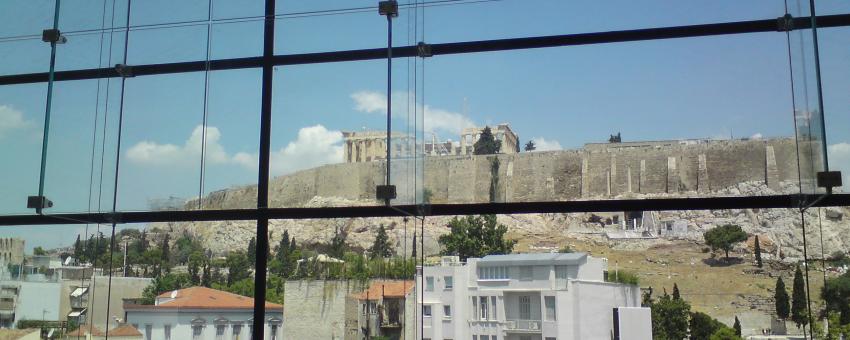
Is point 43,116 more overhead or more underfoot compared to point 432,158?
more overhead

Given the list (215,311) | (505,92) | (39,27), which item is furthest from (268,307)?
(39,27)

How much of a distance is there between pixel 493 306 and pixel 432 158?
0.68 m

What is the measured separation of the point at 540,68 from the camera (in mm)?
3352

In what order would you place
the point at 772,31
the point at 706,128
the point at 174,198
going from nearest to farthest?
the point at 772,31, the point at 706,128, the point at 174,198

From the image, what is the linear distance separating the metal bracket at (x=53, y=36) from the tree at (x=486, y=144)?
→ 198cm

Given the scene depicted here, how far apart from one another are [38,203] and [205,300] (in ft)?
2.95

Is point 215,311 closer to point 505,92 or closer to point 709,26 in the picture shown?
point 505,92

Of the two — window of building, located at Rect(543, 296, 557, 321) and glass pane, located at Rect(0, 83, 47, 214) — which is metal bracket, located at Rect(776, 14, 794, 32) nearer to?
window of building, located at Rect(543, 296, 557, 321)

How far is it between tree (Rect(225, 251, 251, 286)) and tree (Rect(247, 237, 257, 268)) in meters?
0.02

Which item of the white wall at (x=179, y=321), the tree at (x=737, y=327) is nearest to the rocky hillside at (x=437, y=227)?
the white wall at (x=179, y=321)

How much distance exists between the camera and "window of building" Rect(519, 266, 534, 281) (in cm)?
349

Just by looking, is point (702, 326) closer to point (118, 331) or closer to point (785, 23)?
point (785, 23)

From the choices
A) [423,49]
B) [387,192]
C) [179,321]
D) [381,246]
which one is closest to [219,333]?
[179,321]

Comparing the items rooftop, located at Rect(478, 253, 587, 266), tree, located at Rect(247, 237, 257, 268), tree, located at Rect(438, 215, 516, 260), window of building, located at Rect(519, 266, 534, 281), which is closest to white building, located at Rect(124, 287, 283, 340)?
tree, located at Rect(247, 237, 257, 268)
